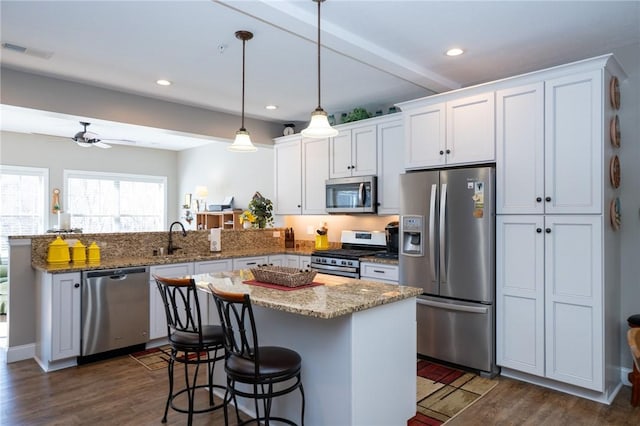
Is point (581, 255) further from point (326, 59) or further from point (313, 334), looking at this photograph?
point (326, 59)

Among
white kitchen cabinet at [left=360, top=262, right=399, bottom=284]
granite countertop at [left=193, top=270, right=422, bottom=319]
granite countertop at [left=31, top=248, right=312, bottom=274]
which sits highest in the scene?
granite countertop at [left=193, top=270, right=422, bottom=319]

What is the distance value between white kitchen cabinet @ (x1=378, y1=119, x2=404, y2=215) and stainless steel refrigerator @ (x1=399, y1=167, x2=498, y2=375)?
0.64m

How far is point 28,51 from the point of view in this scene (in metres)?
3.35

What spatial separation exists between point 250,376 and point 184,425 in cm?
101

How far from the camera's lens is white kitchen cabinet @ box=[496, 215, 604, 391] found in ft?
9.50

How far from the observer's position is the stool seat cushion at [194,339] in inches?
96.7

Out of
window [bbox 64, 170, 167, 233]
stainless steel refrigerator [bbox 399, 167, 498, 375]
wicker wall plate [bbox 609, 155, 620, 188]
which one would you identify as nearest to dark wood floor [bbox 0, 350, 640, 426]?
stainless steel refrigerator [bbox 399, 167, 498, 375]

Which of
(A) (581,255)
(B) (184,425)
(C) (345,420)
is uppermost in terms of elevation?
(A) (581,255)

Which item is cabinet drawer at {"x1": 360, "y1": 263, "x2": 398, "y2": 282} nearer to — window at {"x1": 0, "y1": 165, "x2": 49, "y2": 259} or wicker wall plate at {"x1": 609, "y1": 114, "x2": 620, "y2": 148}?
wicker wall plate at {"x1": 609, "y1": 114, "x2": 620, "y2": 148}

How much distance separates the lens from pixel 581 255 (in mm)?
2938

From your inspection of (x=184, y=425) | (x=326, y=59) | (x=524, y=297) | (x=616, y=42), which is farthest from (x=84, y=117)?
Result: (x=616, y=42)

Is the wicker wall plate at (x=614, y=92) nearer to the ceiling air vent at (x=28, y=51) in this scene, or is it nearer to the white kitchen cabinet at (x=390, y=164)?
the white kitchen cabinet at (x=390, y=164)

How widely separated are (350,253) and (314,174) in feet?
4.04

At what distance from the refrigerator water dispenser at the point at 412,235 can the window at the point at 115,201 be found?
7.06m
